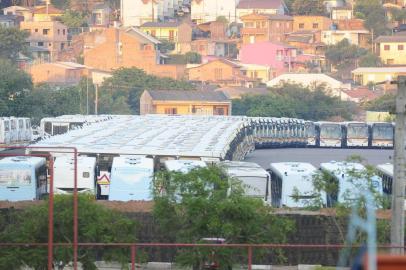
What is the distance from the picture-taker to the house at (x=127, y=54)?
87.3m

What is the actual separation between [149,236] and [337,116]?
164ft

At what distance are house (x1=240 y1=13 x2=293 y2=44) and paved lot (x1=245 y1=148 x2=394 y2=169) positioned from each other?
56330 millimetres

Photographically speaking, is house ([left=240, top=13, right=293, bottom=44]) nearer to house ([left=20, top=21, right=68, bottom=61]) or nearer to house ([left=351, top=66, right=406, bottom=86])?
house ([left=20, top=21, right=68, bottom=61])

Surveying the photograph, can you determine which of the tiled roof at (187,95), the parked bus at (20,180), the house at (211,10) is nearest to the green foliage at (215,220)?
the parked bus at (20,180)

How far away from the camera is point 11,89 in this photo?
177 feet

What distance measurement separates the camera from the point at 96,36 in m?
95.2

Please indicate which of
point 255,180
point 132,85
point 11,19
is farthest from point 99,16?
point 255,180

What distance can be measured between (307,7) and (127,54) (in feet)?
95.9

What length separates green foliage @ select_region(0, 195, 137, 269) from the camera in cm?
1630

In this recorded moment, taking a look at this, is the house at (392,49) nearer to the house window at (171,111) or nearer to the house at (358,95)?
the house at (358,95)

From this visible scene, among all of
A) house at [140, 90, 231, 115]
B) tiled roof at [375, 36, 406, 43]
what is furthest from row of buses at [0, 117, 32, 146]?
tiled roof at [375, 36, 406, 43]

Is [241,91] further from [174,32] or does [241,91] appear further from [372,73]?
[174,32]

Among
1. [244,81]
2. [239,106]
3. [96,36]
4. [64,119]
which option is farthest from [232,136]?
[96,36]

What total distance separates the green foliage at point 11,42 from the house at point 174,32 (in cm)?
1768
